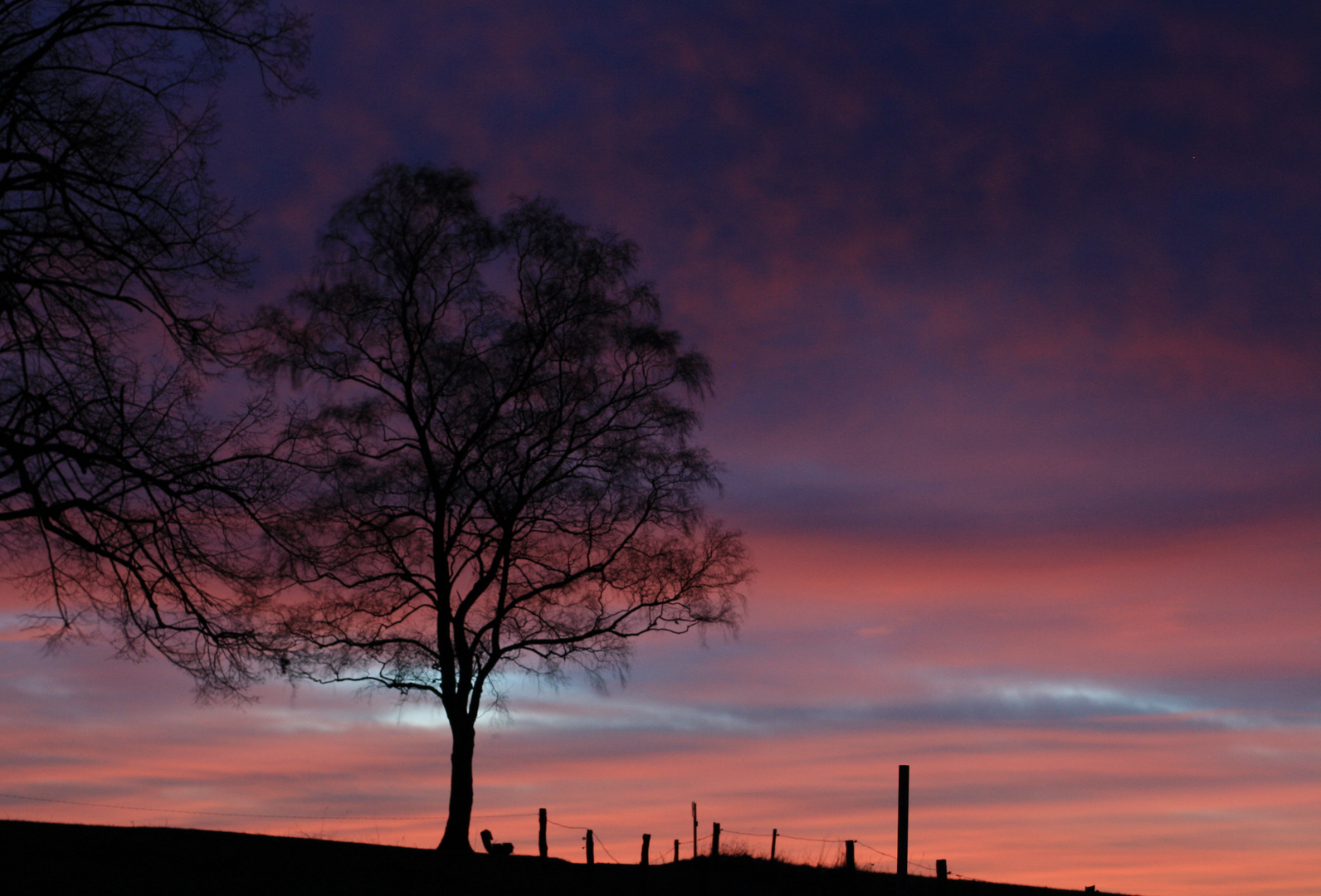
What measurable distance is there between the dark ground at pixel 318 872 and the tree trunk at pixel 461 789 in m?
0.64

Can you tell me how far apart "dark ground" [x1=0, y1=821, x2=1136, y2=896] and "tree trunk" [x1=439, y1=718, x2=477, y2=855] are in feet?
2.09

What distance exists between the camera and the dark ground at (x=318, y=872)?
717 inches

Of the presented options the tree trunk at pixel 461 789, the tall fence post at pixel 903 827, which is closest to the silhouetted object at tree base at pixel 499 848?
the tree trunk at pixel 461 789

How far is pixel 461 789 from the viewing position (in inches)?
1017

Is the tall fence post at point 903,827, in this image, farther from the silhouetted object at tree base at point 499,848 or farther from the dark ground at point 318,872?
the silhouetted object at tree base at point 499,848

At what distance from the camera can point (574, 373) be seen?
91.1 feet

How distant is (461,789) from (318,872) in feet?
18.3

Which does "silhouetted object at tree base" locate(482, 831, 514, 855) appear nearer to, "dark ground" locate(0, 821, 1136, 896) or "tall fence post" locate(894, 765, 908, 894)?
"dark ground" locate(0, 821, 1136, 896)

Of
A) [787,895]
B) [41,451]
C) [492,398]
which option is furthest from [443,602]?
[41,451]

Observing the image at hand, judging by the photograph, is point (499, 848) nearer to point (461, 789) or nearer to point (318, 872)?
point (461, 789)

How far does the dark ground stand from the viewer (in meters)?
18.2

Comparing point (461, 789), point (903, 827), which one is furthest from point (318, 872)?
point (903, 827)

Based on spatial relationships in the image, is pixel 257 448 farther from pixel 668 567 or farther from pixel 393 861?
pixel 668 567

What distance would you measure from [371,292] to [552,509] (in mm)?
6582
